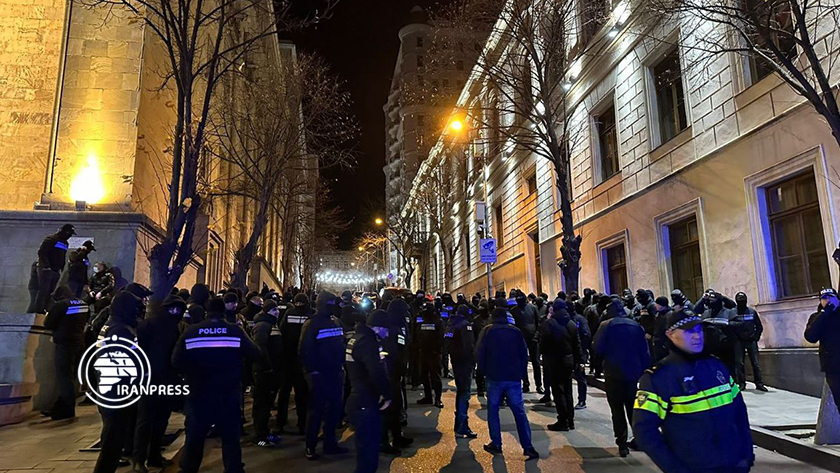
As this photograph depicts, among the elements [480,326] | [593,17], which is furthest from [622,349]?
[593,17]

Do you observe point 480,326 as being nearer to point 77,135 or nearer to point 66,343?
point 66,343

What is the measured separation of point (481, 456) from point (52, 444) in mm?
5470

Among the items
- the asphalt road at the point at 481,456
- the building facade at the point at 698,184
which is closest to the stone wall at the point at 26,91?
the asphalt road at the point at 481,456

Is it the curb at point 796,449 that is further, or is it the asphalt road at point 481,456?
the asphalt road at point 481,456

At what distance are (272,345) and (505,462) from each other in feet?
12.2

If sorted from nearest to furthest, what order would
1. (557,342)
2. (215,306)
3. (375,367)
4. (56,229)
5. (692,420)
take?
(692,420) → (215,306) → (375,367) → (557,342) → (56,229)

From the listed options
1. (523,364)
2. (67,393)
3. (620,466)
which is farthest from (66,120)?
(620,466)

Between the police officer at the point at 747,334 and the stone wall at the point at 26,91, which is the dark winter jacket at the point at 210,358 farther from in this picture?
the stone wall at the point at 26,91

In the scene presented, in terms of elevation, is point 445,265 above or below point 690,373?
above

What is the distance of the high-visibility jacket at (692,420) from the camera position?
3.07 m

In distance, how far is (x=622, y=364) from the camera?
6.71 metres

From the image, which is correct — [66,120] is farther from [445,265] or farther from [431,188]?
[445,265]

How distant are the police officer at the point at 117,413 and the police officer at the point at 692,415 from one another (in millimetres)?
4798

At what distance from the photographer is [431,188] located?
4153 cm
